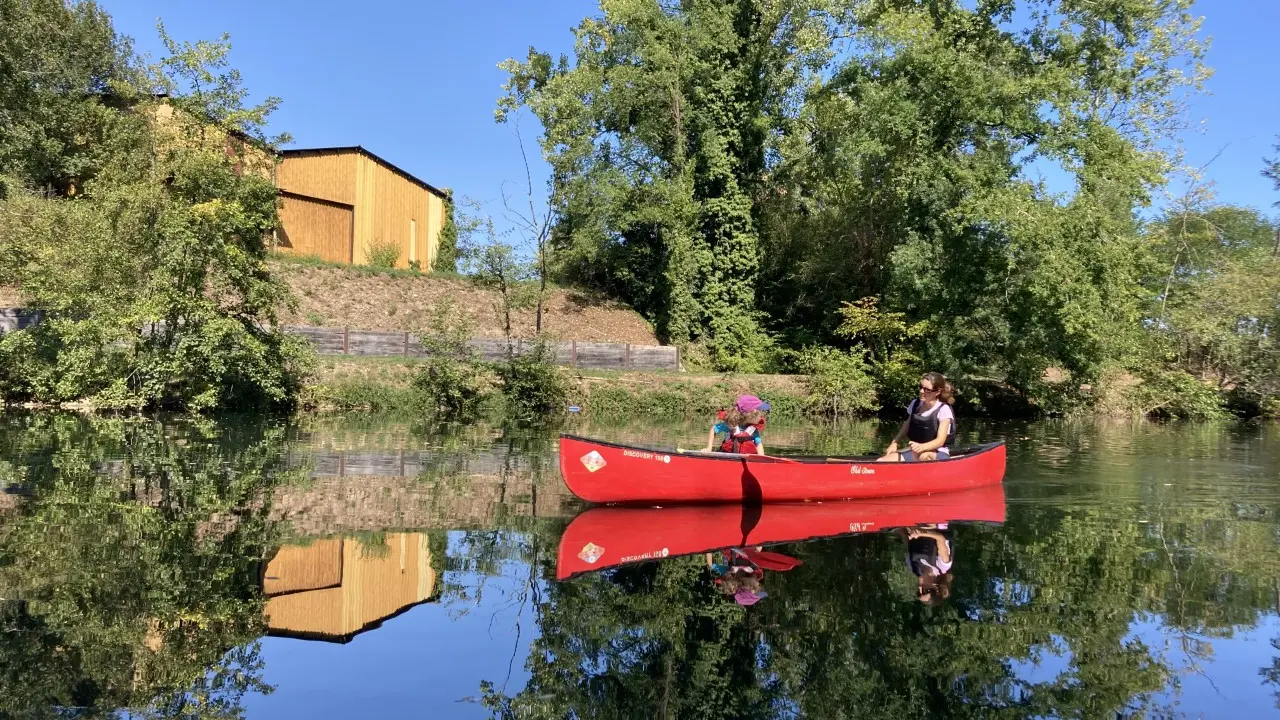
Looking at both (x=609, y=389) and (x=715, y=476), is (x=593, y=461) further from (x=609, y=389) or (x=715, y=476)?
(x=609, y=389)

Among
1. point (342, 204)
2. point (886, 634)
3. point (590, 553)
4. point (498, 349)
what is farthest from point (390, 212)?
point (886, 634)

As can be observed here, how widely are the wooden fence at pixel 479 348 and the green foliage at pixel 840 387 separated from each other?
533cm

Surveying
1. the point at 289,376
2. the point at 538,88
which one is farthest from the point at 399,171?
the point at 289,376

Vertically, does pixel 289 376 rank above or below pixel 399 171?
below

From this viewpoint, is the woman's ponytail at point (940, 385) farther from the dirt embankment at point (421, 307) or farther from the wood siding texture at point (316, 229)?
the wood siding texture at point (316, 229)

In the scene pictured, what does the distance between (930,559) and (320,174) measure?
3092 cm

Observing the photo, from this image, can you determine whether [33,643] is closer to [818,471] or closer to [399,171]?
[818,471]

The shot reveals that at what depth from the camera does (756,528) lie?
9953mm

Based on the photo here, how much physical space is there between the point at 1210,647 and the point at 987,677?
6.77ft

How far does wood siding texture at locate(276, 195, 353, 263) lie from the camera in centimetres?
3362

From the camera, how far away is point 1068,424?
1089 inches

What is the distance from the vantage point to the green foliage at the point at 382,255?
35.3 metres

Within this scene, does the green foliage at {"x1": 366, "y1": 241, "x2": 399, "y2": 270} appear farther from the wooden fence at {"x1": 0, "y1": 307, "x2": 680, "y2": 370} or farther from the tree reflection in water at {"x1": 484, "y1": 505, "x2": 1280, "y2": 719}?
the tree reflection in water at {"x1": 484, "y1": 505, "x2": 1280, "y2": 719}

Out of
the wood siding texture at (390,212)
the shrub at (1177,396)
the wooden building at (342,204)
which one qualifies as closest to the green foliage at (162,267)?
the wooden building at (342,204)
